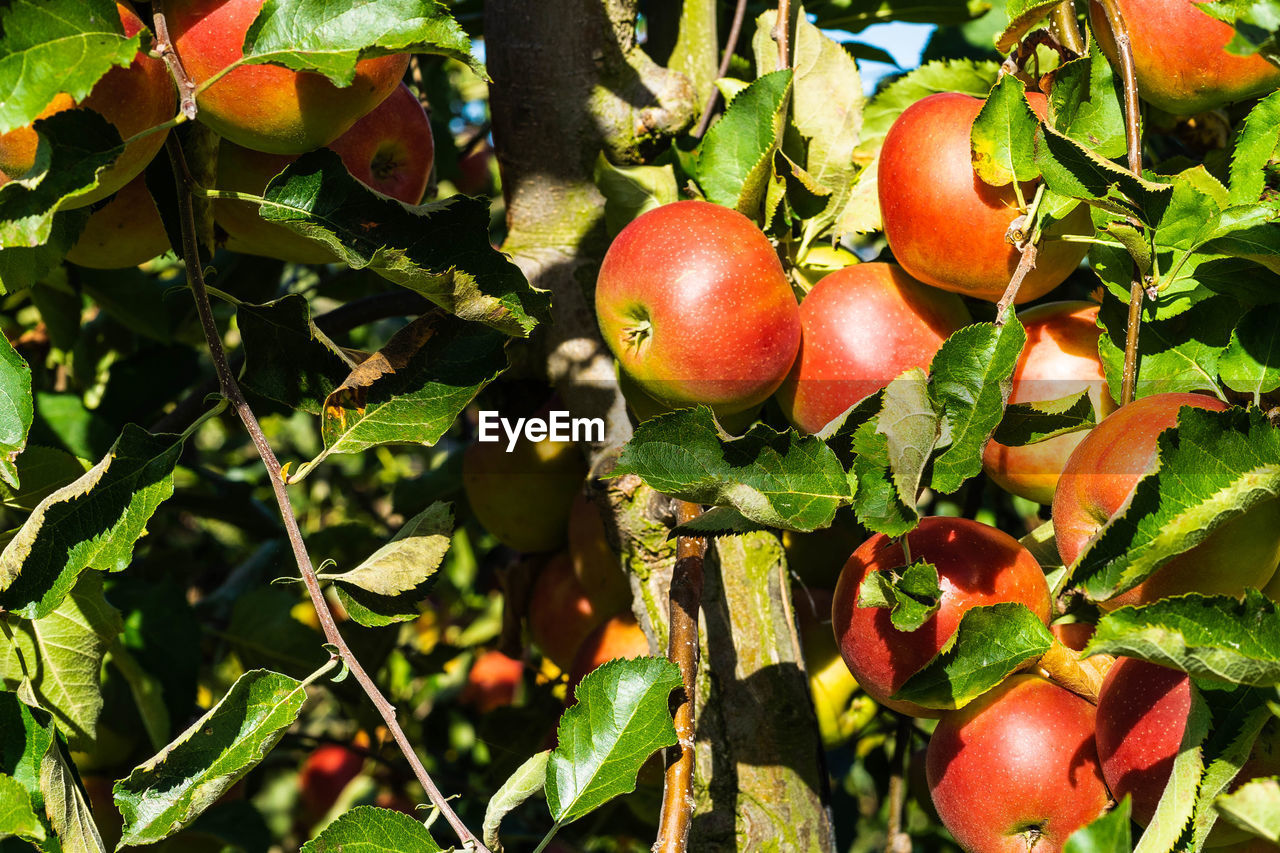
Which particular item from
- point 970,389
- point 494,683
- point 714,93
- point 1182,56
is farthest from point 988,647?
point 494,683

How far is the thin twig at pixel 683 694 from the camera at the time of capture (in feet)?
2.44

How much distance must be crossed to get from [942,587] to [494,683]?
1.72 metres

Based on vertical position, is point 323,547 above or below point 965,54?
below

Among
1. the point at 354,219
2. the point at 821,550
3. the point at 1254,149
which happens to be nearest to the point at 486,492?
the point at 821,550

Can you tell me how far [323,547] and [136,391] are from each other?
0.42 meters

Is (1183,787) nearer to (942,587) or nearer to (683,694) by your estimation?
(942,587)

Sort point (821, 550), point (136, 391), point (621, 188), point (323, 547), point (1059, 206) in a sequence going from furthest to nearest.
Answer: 1. point (323, 547)
2. point (136, 391)
3. point (821, 550)
4. point (621, 188)
5. point (1059, 206)

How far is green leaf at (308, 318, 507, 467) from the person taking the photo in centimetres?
80

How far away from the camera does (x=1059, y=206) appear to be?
31.9 inches

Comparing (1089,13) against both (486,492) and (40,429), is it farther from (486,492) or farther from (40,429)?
(40,429)

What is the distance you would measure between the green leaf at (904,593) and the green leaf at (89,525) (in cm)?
48

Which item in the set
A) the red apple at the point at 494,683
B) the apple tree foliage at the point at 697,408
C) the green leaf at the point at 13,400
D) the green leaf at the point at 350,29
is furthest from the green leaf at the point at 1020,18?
the red apple at the point at 494,683

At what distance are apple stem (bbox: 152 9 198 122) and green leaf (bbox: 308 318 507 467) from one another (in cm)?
21

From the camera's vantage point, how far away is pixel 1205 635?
0.55 metres
